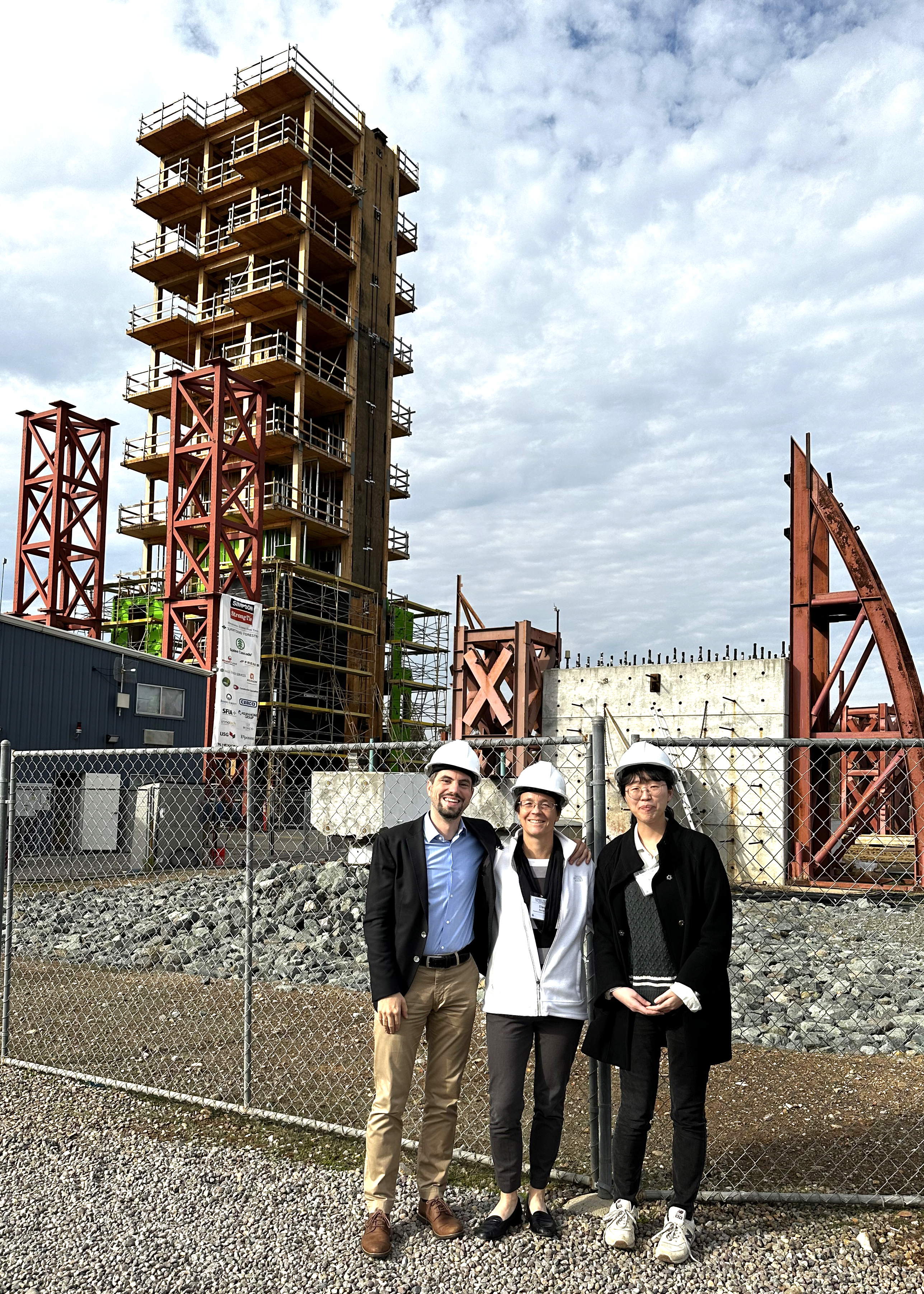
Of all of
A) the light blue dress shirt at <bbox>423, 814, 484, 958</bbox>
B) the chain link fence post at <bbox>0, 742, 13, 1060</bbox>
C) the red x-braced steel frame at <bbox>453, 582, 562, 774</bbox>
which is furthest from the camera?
the red x-braced steel frame at <bbox>453, 582, 562, 774</bbox>

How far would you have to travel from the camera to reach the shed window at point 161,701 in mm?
24625

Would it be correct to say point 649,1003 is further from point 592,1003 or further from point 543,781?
point 543,781

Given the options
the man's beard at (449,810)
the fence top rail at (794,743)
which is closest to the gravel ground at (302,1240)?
the man's beard at (449,810)

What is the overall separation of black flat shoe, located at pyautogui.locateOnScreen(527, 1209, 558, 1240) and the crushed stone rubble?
151 inches

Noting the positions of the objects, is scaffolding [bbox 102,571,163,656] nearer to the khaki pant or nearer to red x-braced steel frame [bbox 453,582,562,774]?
red x-braced steel frame [bbox 453,582,562,774]

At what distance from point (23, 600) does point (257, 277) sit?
16.1 meters

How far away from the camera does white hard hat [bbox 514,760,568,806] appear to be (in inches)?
160

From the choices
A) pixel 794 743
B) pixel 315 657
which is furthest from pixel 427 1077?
pixel 315 657

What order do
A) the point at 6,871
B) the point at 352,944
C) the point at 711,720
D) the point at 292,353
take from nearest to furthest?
the point at 6,871 < the point at 352,944 < the point at 711,720 < the point at 292,353

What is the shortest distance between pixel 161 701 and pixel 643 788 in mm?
22943

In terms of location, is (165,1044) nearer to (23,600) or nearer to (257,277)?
(23,600)

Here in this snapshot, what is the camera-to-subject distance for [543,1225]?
4.04m

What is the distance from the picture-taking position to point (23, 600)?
31484 millimetres

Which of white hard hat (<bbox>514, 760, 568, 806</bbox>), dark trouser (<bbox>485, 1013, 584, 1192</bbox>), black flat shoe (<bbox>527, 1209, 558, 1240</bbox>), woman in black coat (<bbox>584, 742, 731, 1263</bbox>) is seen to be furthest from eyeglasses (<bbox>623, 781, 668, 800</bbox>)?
black flat shoe (<bbox>527, 1209, 558, 1240</bbox>)
